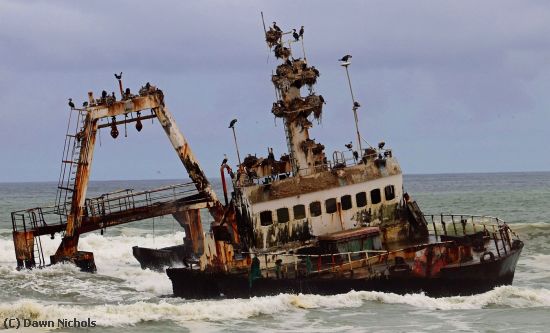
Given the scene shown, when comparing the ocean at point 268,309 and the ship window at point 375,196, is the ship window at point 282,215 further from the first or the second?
the ocean at point 268,309

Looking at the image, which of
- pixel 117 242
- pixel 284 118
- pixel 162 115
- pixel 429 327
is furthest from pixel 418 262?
pixel 117 242

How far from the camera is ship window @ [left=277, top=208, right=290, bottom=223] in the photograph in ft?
89.2

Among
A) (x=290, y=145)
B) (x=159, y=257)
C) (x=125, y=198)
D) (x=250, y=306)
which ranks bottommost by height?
(x=250, y=306)

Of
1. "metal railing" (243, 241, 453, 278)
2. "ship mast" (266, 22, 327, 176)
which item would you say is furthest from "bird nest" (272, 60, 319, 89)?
"metal railing" (243, 241, 453, 278)

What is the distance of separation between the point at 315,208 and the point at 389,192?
111 inches

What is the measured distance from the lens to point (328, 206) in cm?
2766

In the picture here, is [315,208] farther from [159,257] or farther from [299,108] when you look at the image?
[159,257]

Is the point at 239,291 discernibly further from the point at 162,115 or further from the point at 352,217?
the point at 162,115

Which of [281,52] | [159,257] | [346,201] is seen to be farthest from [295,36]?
[159,257]

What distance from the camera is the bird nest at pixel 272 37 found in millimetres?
29094

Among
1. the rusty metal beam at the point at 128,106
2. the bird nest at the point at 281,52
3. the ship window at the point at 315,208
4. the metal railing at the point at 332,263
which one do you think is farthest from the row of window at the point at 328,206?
the rusty metal beam at the point at 128,106

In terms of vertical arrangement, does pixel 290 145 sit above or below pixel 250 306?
above

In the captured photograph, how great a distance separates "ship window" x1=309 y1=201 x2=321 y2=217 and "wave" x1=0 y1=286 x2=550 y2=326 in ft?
12.2

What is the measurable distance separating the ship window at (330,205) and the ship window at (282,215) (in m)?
1.36
